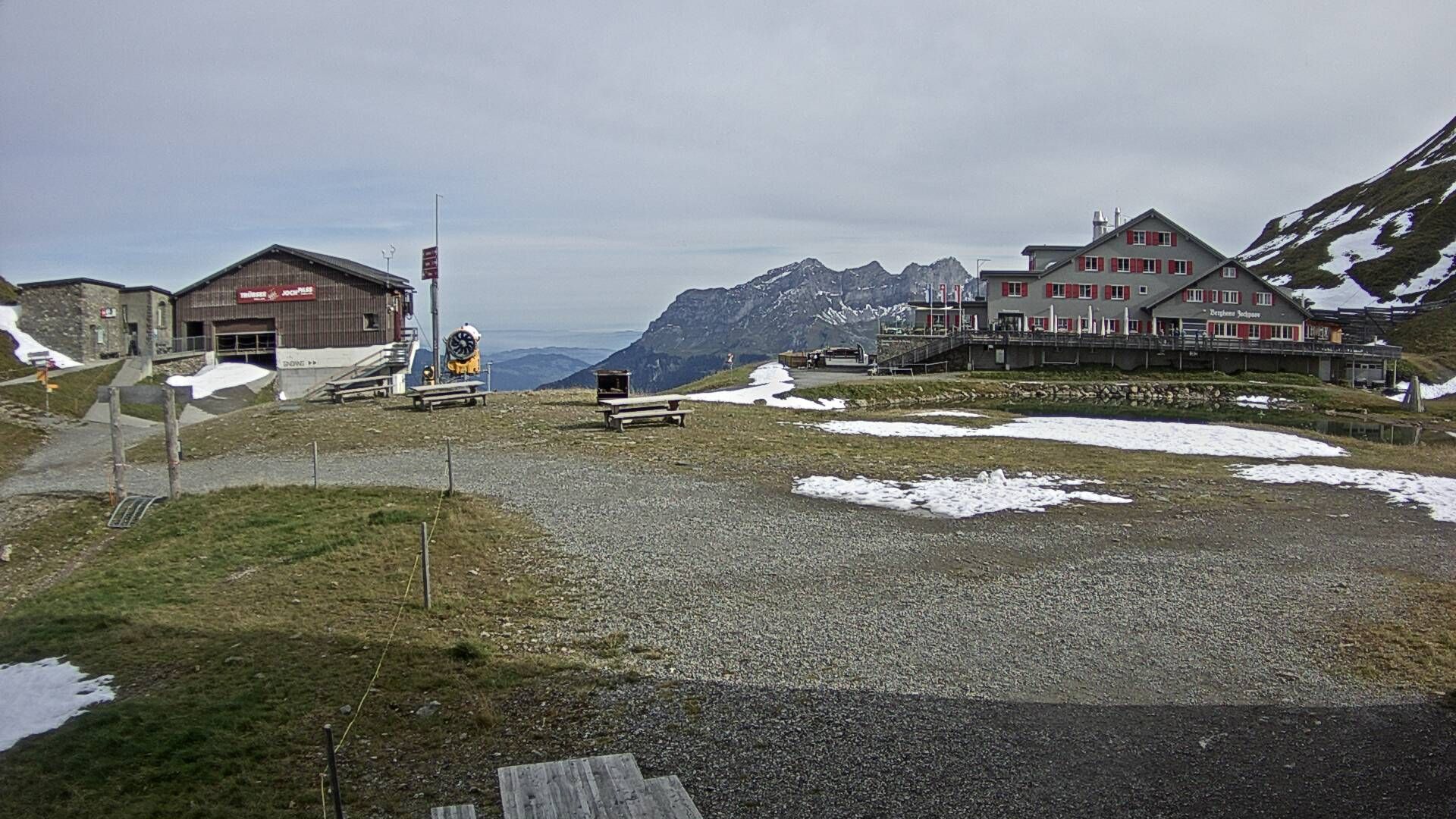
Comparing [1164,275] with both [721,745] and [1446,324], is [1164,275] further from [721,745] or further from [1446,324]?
[721,745]

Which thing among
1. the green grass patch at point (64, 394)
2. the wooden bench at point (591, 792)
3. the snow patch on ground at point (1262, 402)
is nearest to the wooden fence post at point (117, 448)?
the wooden bench at point (591, 792)

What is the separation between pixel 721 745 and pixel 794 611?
3.46 m

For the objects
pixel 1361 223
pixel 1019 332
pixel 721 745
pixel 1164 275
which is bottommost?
pixel 721 745

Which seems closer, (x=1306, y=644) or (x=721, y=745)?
(x=721, y=745)

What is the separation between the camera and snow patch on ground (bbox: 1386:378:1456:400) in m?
57.5

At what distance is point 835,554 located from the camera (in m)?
12.9

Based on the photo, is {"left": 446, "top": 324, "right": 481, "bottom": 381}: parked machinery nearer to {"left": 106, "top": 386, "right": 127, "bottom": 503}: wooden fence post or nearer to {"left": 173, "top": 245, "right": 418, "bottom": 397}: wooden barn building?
{"left": 173, "top": 245, "right": 418, "bottom": 397}: wooden barn building

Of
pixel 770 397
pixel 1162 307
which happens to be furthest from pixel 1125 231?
pixel 770 397

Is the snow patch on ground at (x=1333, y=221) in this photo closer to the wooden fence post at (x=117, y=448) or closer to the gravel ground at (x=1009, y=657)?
the gravel ground at (x=1009, y=657)

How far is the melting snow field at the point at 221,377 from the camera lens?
128ft

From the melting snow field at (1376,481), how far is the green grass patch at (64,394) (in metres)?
34.7

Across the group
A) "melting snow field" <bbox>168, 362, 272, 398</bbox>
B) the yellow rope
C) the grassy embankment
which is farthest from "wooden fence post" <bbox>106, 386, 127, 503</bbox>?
"melting snow field" <bbox>168, 362, 272, 398</bbox>

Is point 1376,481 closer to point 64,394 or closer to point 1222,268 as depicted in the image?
point 64,394

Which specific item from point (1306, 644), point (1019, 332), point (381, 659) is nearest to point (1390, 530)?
point (1306, 644)
